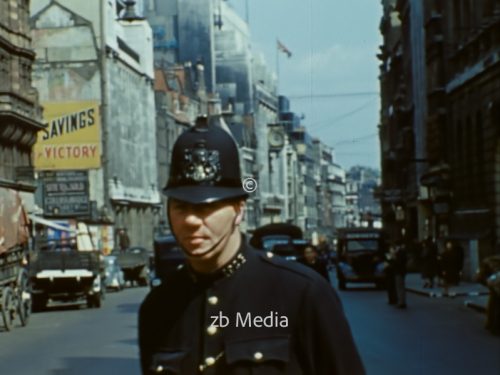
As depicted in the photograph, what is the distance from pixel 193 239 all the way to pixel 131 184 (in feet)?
334

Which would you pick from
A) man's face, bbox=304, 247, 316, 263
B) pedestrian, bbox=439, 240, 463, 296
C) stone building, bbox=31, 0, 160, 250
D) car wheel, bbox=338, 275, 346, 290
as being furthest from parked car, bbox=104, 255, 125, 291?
man's face, bbox=304, 247, 316, 263

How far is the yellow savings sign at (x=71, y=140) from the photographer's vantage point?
79.5m

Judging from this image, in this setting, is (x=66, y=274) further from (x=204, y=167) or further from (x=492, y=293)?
(x=204, y=167)

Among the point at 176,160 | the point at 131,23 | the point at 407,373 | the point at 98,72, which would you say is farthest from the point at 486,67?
the point at 131,23

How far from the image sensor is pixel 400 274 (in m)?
36.9

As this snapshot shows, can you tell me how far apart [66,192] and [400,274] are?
133ft

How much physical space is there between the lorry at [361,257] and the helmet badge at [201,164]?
47960mm

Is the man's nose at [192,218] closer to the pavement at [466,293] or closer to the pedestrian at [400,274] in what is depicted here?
the pavement at [466,293]

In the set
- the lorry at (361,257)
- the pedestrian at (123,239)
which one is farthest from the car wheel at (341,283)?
the pedestrian at (123,239)

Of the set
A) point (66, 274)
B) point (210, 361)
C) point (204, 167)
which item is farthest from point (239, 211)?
point (66, 274)

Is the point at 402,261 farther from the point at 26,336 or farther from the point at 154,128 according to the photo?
the point at 154,128

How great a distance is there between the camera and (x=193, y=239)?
14.0ft

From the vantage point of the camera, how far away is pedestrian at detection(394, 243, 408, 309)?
36438 millimetres

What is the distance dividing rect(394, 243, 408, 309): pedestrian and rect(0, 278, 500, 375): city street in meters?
0.38
